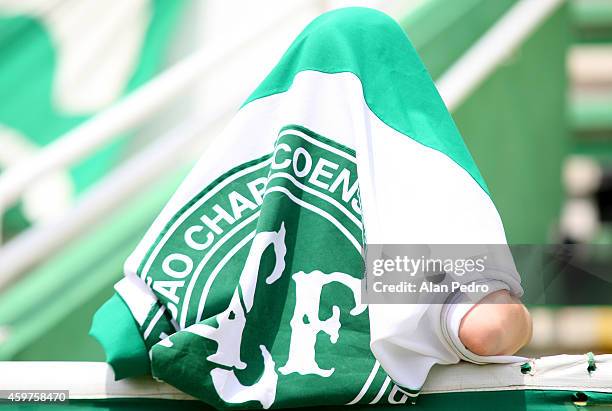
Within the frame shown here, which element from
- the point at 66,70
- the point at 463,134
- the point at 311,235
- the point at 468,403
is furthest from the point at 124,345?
the point at 66,70

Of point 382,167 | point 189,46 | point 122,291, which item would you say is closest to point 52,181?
point 189,46

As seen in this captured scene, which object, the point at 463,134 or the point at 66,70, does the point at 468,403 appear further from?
the point at 66,70

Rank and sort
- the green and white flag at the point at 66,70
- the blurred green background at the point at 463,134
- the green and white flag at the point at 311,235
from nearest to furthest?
the green and white flag at the point at 311,235 → the blurred green background at the point at 463,134 → the green and white flag at the point at 66,70

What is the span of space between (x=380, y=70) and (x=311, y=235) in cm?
23

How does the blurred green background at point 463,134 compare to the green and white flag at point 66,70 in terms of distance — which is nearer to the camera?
the blurred green background at point 463,134

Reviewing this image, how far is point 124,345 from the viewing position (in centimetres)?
106

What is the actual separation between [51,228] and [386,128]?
1.00m

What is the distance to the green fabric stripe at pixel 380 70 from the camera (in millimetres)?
1111

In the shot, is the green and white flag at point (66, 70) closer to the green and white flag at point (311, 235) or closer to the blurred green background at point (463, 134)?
the blurred green background at point (463, 134)

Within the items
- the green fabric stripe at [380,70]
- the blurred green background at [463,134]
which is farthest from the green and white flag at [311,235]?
the blurred green background at [463,134]

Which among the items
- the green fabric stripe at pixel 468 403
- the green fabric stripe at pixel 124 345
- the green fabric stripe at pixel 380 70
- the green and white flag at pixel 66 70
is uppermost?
the green and white flag at pixel 66 70

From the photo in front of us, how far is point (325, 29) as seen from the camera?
3.79 ft

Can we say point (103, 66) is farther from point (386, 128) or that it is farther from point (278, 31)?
point (386, 128)

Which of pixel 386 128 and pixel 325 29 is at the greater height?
pixel 325 29
